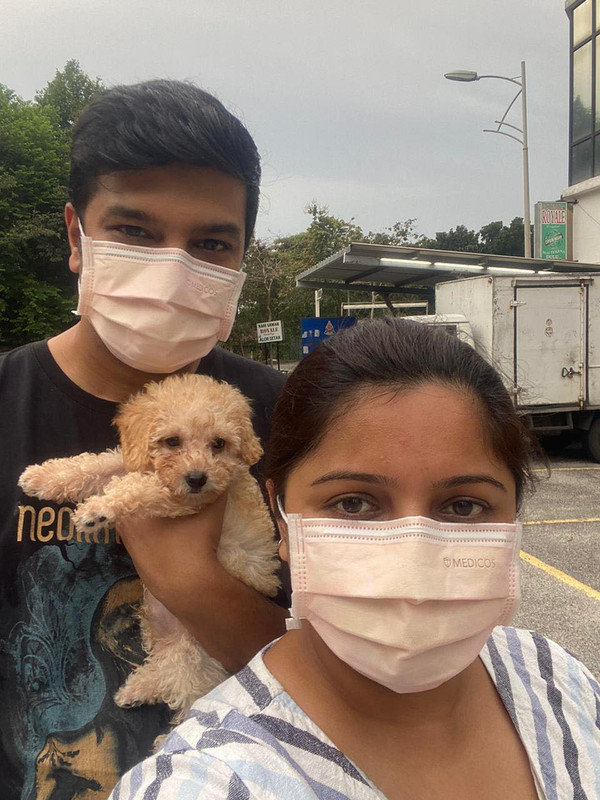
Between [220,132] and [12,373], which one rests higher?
[220,132]

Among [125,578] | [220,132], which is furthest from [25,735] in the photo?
[220,132]

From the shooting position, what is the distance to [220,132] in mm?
1674

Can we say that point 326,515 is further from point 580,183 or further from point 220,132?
point 580,183

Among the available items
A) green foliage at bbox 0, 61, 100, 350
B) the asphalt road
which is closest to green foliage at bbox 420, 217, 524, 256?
green foliage at bbox 0, 61, 100, 350

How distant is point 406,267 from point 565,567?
26.3ft

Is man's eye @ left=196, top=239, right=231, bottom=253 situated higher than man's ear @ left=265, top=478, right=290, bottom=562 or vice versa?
man's eye @ left=196, top=239, right=231, bottom=253

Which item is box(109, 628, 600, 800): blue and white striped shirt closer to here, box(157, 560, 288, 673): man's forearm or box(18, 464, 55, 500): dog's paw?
box(157, 560, 288, 673): man's forearm

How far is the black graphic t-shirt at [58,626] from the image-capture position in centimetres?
153

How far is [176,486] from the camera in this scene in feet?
5.81

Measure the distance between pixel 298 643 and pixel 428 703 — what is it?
13.1 inches

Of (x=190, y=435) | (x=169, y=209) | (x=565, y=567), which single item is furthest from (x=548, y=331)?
(x=169, y=209)

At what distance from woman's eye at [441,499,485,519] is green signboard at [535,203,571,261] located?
19672 millimetres

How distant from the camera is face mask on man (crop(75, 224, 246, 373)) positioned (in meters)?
1.77

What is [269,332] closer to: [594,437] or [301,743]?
[594,437]
